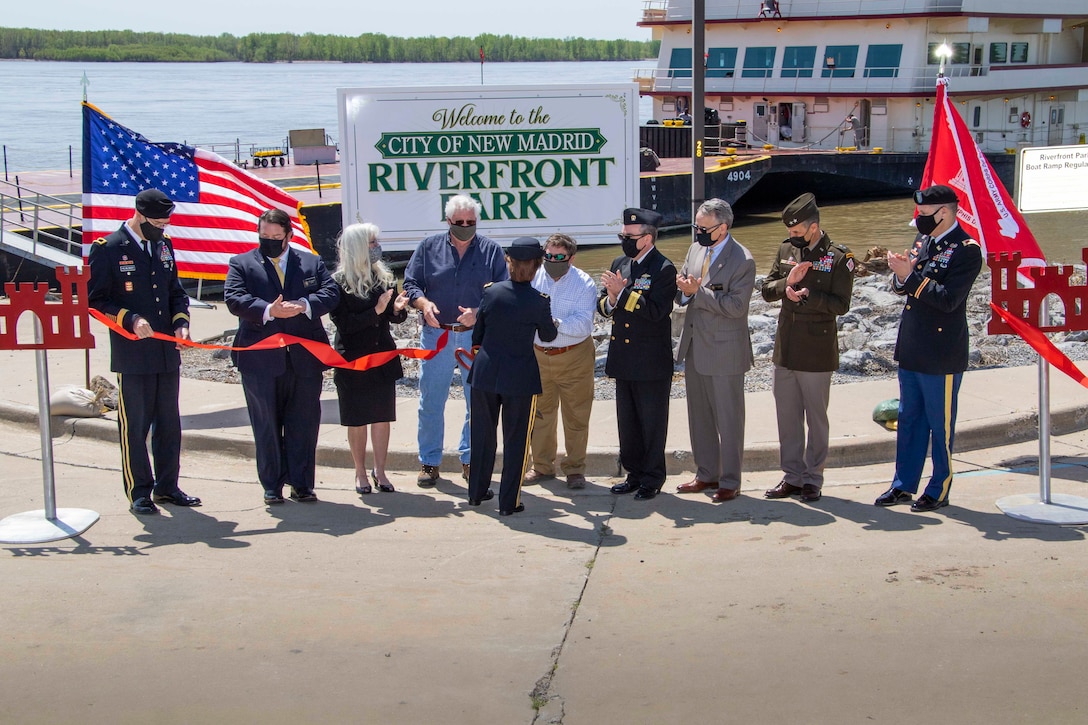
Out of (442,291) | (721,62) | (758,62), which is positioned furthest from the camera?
(721,62)

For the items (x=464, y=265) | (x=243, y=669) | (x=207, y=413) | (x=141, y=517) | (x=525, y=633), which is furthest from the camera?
(x=207, y=413)

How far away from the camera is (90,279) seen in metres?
6.66

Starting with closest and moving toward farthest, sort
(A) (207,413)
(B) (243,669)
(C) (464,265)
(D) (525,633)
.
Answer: (B) (243,669), (D) (525,633), (C) (464,265), (A) (207,413)

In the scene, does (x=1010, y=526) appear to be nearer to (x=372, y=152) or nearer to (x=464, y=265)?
(x=464, y=265)

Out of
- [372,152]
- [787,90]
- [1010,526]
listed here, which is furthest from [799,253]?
[787,90]

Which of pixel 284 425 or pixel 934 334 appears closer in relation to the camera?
pixel 934 334

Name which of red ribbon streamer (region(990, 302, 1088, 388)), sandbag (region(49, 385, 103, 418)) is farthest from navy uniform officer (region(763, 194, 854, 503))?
sandbag (region(49, 385, 103, 418))

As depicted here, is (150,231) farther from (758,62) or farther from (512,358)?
(758,62)

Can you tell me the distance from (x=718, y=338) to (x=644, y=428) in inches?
28.1

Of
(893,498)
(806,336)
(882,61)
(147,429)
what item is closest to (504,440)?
(806,336)

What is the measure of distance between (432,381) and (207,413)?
226 centimetres

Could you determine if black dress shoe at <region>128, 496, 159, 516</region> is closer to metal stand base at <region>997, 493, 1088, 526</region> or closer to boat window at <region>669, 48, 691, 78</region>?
metal stand base at <region>997, 493, 1088, 526</region>

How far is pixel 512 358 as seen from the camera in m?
6.62

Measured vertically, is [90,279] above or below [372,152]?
below
